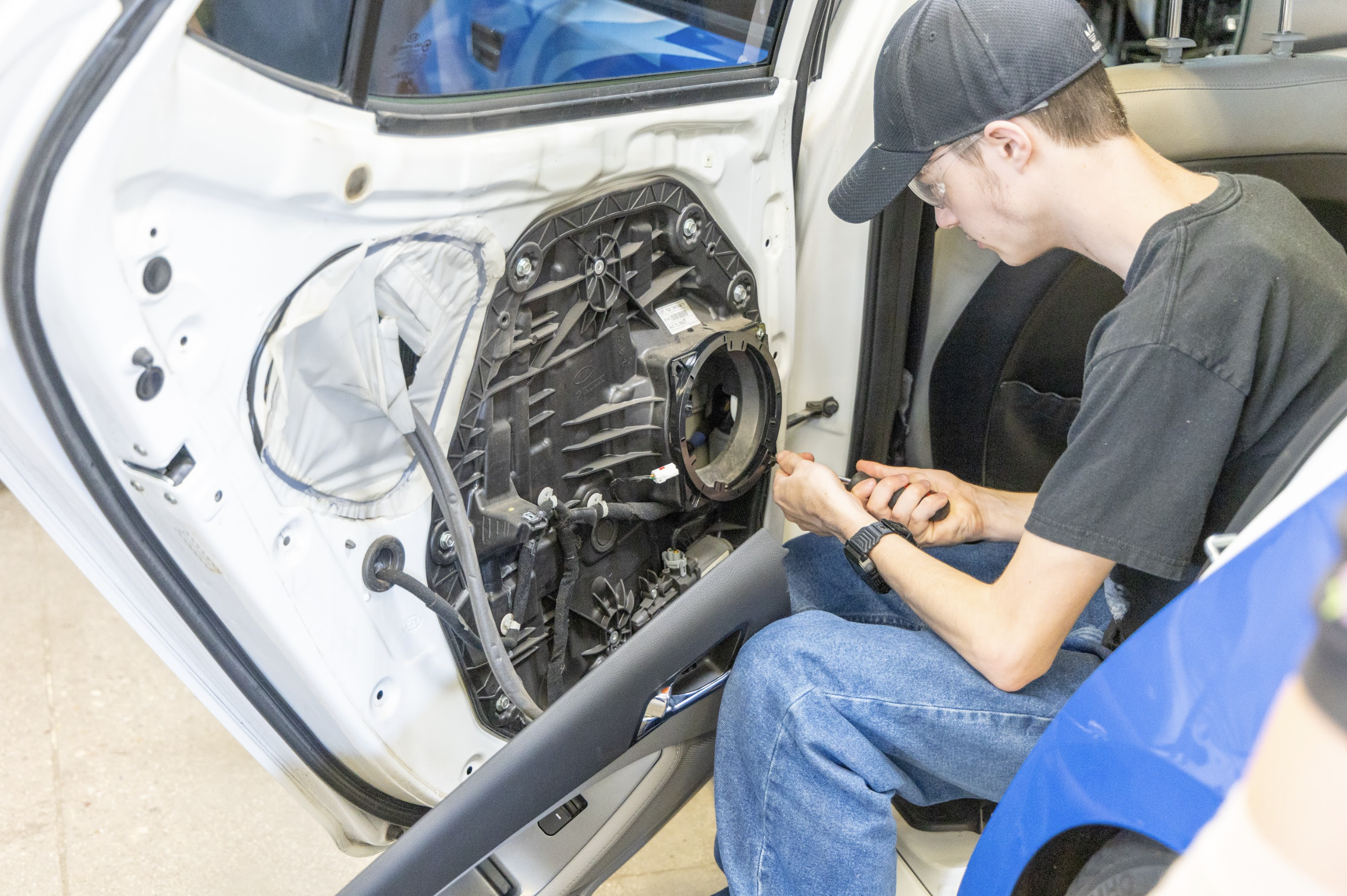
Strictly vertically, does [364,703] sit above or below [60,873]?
above

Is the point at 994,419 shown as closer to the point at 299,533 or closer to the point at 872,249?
the point at 872,249

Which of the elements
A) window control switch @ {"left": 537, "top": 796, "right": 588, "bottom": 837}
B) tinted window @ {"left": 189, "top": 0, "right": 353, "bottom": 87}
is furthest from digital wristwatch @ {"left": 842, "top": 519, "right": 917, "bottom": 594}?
tinted window @ {"left": 189, "top": 0, "right": 353, "bottom": 87}

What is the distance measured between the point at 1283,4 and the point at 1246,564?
5.36 feet

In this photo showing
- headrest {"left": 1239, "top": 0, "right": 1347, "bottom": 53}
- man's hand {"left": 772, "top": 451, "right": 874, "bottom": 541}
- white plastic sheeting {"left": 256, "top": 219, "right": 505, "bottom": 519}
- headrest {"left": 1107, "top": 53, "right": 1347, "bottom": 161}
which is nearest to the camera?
white plastic sheeting {"left": 256, "top": 219, "right": 505, "bottom": 519}

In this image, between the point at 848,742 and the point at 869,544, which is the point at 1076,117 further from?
the point at 848,742

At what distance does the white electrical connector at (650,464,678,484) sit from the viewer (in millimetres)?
1354

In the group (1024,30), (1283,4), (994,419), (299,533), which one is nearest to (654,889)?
(299,533)

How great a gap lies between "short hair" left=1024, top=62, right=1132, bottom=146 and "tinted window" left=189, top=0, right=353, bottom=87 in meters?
0.69

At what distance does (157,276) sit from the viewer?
32.6 inches

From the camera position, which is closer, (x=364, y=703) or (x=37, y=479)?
(x=37, y=479)

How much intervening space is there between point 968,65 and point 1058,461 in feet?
1.38

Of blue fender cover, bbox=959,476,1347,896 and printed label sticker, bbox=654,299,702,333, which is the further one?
printed label sticker, bbox=654,299,702,333

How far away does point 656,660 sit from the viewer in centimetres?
116

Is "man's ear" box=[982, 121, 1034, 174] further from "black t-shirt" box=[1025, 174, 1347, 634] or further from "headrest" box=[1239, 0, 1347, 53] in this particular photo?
"headrest" box=[1239, 0, 1347, 53]
